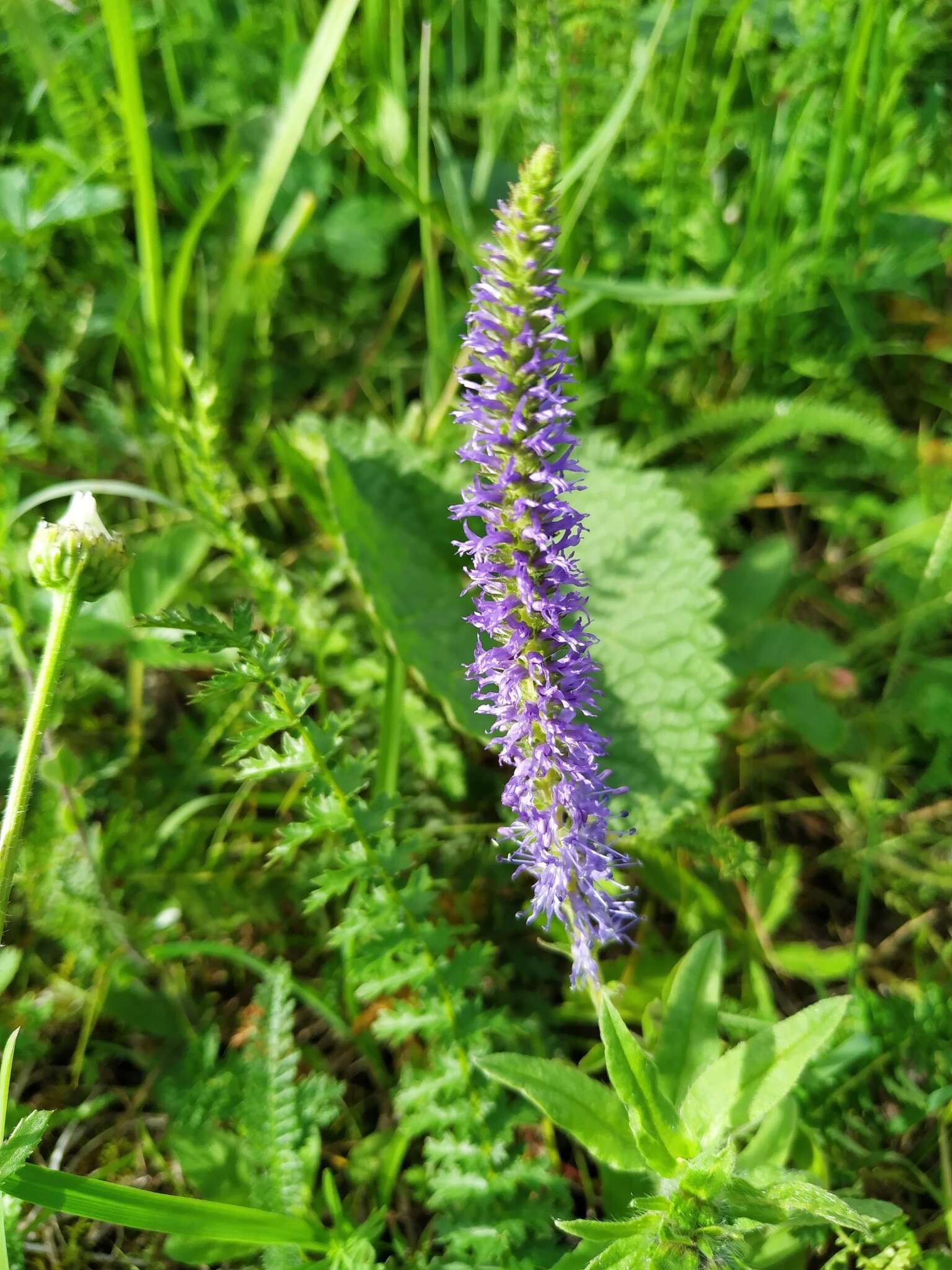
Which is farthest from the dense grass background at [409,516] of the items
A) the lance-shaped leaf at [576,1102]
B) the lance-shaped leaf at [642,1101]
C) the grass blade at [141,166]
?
the lance-shaped leaf at [642,1101]

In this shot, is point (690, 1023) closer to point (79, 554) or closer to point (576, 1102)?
point (576, 1102)

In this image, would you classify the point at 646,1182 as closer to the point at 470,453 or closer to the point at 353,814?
the point at 353,814

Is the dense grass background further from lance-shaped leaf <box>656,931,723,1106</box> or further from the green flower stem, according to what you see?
the green flower stem

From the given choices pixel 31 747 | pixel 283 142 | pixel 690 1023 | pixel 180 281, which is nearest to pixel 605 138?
pixel 283 142

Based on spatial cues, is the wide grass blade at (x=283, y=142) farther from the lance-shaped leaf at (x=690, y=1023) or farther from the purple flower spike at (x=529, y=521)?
the lance-shaped leaf at (x=690, y=1023)

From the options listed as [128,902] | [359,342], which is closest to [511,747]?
[128,902]

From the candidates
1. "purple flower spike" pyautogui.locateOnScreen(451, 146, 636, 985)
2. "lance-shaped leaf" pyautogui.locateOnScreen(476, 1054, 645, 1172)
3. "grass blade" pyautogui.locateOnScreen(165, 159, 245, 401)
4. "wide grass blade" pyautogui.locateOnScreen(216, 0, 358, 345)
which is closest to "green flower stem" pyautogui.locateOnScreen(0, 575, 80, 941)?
"purple flower spike" pyautogui.locateOnScreen(451, 146, 636, 985)

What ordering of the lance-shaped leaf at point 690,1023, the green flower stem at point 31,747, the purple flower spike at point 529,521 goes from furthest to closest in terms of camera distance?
the lance-shaped leaf at point 690,1023 < the green flower stem at point 31,747 < the purple flower spike at point 529,521

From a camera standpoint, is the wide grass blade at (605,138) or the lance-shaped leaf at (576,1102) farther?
the wide grass blade at (605,138)
